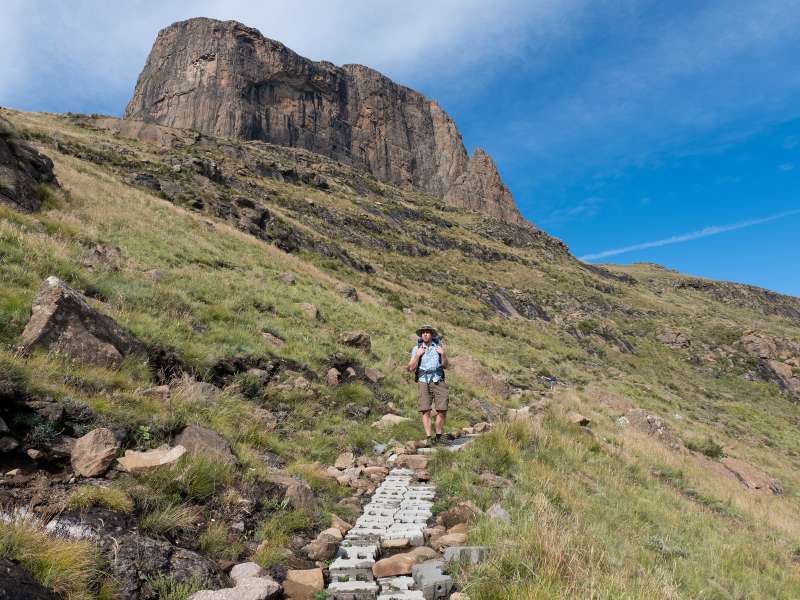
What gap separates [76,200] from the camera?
15.5m

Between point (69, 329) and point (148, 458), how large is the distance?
256 centimetres

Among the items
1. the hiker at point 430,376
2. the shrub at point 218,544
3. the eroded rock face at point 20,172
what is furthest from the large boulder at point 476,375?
the eroded rock face at point 20,172

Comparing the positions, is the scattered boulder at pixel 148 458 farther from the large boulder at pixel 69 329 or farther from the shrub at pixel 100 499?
the large boulder at pixel 69 329

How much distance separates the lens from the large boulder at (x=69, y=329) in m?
5.32

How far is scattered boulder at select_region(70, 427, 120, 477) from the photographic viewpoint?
12.1 feet

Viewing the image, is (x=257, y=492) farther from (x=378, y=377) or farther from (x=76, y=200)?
(x=76, y=200)

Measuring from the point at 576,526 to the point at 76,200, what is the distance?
17647 mm

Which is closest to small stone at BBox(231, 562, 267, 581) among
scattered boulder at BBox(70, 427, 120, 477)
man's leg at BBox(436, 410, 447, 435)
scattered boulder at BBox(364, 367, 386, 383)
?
scattered boulder at BBox(70, 427, 120, 477)

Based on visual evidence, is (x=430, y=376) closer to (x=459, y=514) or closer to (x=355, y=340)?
(x=459, y=514)

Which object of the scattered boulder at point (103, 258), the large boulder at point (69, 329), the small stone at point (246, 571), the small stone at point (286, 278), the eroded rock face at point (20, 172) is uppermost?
the eroded rock face at point (20, 172)

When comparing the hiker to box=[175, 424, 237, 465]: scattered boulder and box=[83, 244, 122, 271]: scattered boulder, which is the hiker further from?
box=[83, 244, 122, 271]: scattered boulder

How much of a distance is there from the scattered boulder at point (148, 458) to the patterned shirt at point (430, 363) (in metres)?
5.20

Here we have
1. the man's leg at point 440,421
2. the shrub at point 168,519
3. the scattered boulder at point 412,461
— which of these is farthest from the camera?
the man's leg at point 440,421

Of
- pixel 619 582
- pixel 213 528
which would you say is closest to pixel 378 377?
pixel 213 528
